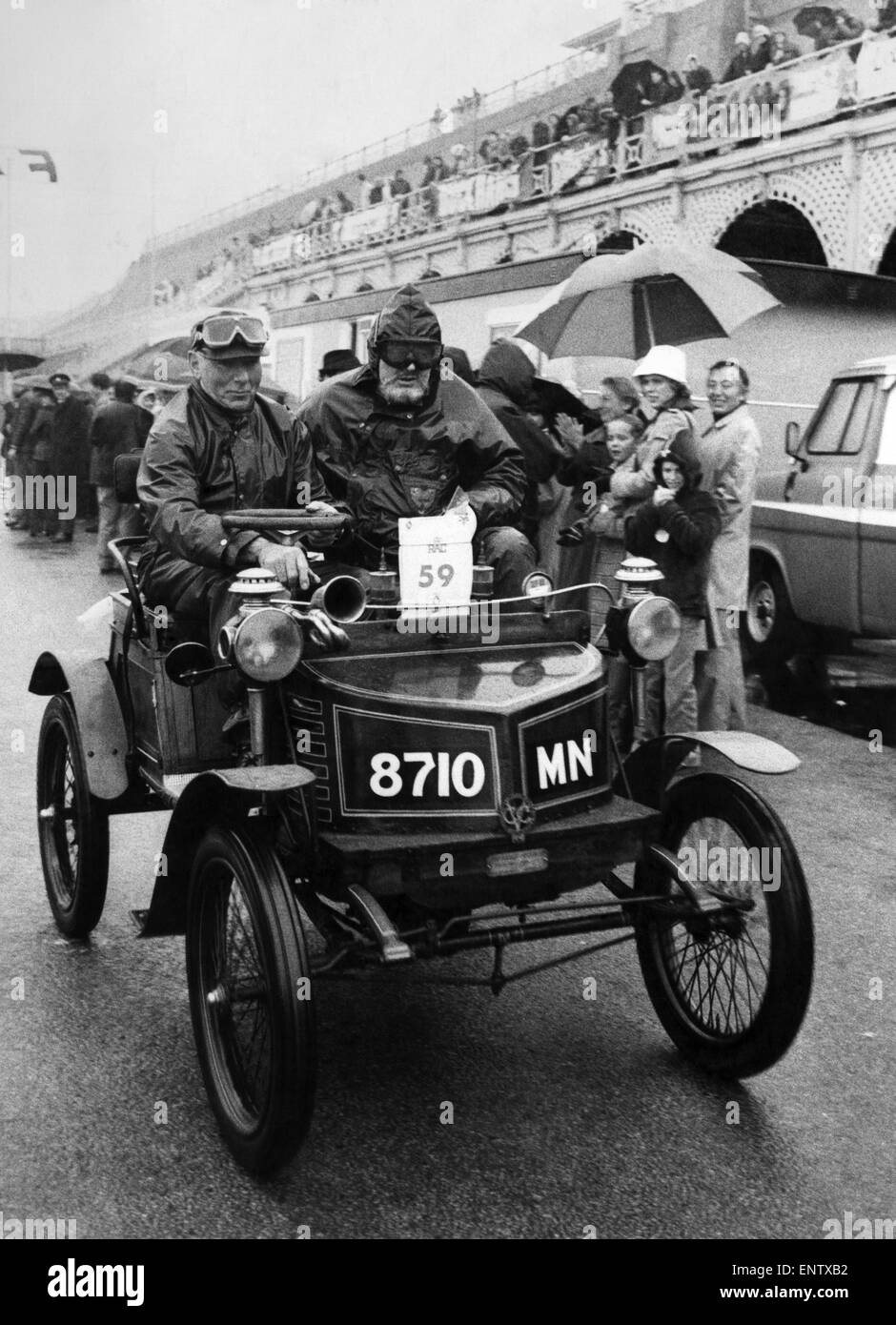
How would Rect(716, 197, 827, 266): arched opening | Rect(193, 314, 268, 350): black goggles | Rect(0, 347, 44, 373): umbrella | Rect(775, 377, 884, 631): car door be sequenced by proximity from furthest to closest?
Rect(0, 347, 44, 373): umbrella
Rect(716, 197, 827, 266): arched opening
Rect(775, 377, 884, 631): car door
Rect(193, 314, 268, 350): black goggles

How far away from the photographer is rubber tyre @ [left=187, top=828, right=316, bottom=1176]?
314cm

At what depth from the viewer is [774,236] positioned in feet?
85.7

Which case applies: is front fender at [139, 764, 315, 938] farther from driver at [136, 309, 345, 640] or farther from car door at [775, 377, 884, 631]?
car door at [775, 377, 884, 631]

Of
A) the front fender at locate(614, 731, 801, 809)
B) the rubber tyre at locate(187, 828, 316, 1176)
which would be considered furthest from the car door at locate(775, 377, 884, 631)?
the rubber tyre at locate(187, 828, 316, 1176)

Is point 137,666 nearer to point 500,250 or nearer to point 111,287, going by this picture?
point 500,250

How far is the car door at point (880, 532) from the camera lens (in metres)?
8.55

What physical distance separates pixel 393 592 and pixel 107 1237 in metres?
1.88

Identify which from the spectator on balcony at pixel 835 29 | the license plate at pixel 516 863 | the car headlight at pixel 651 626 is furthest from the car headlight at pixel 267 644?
the spectator on balcony at pixel 835 29

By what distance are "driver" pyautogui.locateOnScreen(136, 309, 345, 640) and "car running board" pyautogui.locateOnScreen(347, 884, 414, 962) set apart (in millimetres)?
1031

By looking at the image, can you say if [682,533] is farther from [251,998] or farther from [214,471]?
[251,998]

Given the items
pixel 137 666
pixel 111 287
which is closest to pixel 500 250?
pixel 137 666

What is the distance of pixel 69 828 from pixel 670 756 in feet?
7.38

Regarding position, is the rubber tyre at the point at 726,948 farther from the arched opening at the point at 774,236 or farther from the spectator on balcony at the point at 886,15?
the arched opening at the point at 774,236

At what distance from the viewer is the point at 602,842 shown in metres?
3.63
